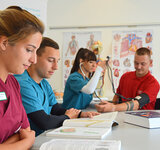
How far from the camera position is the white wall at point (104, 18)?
3.52m

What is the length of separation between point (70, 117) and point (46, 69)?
33 cm

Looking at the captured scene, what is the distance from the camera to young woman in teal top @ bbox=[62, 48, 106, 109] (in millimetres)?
1995

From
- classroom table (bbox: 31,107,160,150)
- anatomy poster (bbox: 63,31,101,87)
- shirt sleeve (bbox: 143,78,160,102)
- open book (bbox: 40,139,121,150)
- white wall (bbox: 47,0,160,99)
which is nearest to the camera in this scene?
A: open book (bbox: 40,139,121,150)

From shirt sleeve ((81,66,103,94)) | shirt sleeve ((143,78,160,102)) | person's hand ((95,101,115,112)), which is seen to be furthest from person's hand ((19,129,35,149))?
shirt sleeve ((143,78,160,102))

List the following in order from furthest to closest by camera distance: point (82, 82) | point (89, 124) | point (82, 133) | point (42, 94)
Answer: point (82, 82)
point (42, 94)
point (89, 124)
point (82, 133)

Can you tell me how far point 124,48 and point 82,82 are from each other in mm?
1793

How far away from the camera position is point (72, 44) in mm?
3801

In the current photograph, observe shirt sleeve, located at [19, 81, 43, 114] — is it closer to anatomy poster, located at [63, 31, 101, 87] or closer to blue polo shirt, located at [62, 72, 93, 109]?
blue polo shirt, located at [62, 72, 93, 109]

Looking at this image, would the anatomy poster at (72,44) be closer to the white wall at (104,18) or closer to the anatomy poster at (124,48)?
the white wall at (104,18)

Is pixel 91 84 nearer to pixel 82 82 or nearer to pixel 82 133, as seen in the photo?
pixel 82 82

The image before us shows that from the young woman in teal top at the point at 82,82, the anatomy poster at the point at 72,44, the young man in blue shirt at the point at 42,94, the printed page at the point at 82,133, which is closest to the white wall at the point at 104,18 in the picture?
the anatomy poster at the point at 72,44

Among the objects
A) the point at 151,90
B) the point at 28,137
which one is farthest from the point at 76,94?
the point at 28,137

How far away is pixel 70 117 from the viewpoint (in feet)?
4.56

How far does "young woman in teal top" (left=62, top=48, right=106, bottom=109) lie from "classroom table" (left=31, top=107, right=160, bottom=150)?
0.76 metres
